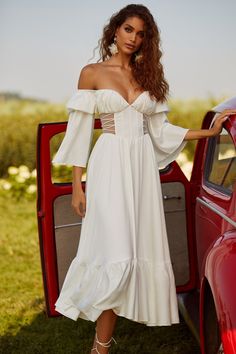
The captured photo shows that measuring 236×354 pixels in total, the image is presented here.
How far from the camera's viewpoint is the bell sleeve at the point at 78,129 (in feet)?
11.1

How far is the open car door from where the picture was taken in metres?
3.74

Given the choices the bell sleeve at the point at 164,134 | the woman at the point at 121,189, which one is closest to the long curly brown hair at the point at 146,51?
the woman at the point at 121,189

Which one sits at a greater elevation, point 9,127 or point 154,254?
point 154,254

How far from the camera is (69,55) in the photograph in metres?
14.0

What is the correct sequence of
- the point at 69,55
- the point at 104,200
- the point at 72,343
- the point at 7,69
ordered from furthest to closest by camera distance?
1. the point at 7,69
2. the point at 69,55
3. the point at 72,343
4. the point at 104,200

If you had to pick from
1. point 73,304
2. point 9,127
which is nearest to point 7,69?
point 9,127

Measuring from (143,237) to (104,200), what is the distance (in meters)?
0.26

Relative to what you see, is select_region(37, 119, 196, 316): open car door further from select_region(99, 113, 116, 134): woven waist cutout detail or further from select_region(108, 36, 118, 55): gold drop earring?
select_region(108, 36, 118, 55): gold drop earring

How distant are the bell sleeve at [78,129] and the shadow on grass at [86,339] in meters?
1.34

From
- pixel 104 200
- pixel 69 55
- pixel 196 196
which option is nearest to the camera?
pixel 104 200

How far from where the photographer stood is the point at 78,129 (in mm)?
3418

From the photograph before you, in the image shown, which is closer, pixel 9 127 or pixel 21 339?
pixel 21 339

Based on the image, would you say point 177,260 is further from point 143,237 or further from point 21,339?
point 21,339

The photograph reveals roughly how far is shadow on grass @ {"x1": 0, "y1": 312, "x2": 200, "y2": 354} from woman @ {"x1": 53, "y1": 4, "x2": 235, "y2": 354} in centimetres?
84
